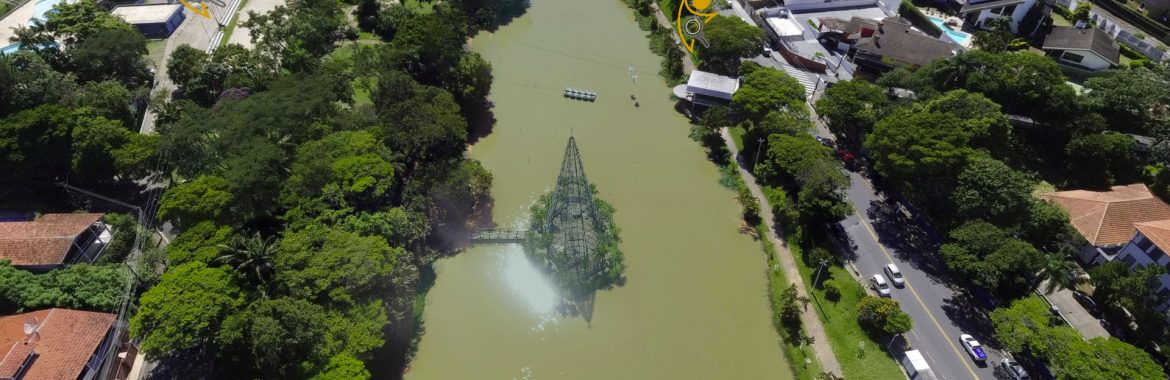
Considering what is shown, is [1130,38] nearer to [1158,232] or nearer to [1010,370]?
[1158,232]

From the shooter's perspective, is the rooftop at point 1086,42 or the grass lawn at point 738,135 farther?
the rooftop at point 1086,42

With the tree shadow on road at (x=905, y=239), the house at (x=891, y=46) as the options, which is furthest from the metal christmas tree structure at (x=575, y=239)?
the house at (x=891, y=46)

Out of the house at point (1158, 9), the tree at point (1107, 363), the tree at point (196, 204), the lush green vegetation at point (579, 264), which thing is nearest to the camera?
the tree at point (1107, 363)

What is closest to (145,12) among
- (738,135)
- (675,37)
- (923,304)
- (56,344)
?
(56,344)

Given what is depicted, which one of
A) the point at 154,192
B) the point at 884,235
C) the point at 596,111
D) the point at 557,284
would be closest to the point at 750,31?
the point at 596,111

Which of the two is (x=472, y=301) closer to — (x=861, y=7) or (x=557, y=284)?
(x=557, y=284)

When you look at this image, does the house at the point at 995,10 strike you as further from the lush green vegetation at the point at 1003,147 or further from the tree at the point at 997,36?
the lush green vegetation at the point at 1003,147
